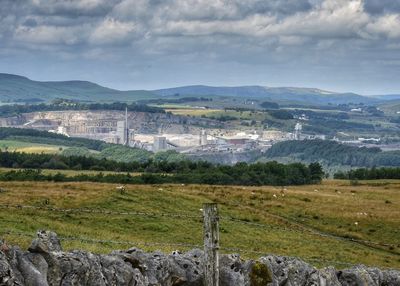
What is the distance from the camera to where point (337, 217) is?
64750 millimetres

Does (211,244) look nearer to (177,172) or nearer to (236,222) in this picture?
(236,222)

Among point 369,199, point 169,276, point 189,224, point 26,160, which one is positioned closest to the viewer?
point 169,276

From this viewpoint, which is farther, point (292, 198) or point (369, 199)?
point (369, 199)

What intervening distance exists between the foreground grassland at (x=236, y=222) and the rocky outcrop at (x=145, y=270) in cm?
1195

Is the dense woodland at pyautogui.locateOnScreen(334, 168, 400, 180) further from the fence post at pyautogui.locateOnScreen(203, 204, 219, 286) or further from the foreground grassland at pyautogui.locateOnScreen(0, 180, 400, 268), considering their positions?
the fence post at pyautogui.locateOnScreen(203, 204, 219, 286)

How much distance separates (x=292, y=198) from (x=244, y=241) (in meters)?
27.7

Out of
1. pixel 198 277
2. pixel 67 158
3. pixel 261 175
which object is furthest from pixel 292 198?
pixel 67 158

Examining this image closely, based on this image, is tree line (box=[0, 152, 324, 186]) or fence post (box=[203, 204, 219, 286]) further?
tree line (box=[0, 152, 324, 186])

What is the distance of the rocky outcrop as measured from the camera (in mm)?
14086

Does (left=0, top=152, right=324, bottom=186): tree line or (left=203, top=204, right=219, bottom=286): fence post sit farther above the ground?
(left=203, top=204, right=219, bottom=286): fence post

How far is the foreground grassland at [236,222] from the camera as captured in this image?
4281 centimetres

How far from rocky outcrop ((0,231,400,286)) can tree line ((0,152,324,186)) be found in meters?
69.7

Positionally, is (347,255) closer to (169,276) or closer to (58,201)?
(58,201)

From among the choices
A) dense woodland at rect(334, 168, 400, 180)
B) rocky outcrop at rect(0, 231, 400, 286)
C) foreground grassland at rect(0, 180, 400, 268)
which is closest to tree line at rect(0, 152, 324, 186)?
dense woodland at rect(334, 168, 400, 180)
